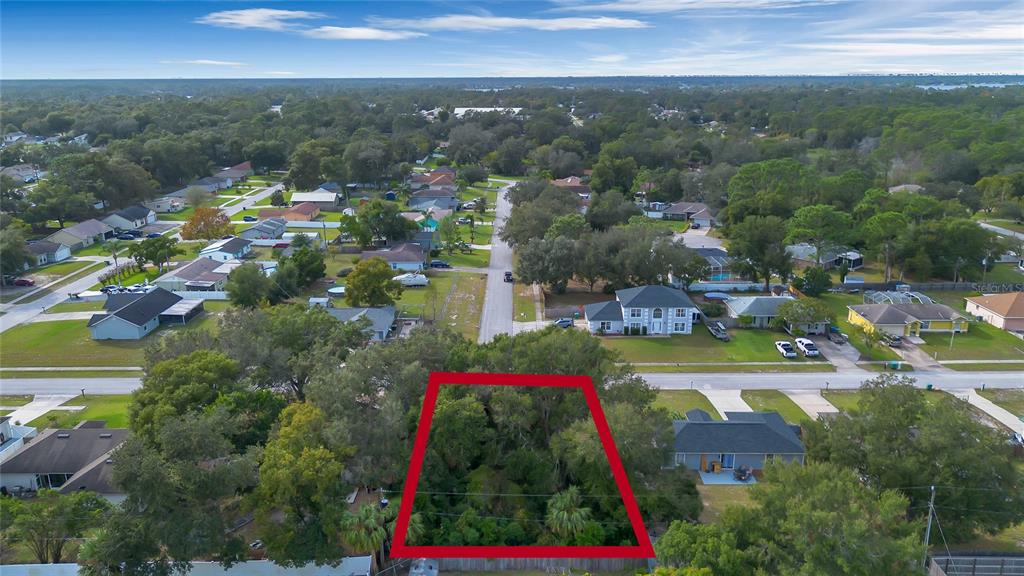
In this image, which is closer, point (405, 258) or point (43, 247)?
point (405, 258)

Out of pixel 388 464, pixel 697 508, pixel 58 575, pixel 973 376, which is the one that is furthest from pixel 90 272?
pixel 973 376

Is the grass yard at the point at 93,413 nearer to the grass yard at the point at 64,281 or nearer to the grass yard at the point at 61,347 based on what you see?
the grass yard at the point at 61,347

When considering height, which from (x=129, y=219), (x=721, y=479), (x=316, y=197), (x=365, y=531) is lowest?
(x=721, y=479)

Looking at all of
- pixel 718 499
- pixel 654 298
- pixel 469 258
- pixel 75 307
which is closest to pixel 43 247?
pixel 75 307

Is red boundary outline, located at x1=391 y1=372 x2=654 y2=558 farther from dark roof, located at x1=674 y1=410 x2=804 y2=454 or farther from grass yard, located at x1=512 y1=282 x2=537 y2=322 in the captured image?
grass yard, located at x1=512 y1=282 x2=537 y2=322

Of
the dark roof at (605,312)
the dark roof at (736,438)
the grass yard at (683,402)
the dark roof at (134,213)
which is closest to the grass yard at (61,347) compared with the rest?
the dark roof at (605,312)

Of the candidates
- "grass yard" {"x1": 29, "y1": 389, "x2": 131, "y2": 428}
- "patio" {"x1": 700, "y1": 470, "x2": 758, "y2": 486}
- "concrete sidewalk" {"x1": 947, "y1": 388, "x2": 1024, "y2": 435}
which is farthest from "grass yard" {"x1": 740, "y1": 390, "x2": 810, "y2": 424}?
"grass yard" {"x1": 29, "y1": 389, "x2": 131, "y2": 428}

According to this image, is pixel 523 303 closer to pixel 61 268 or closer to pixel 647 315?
pixel 647 315
